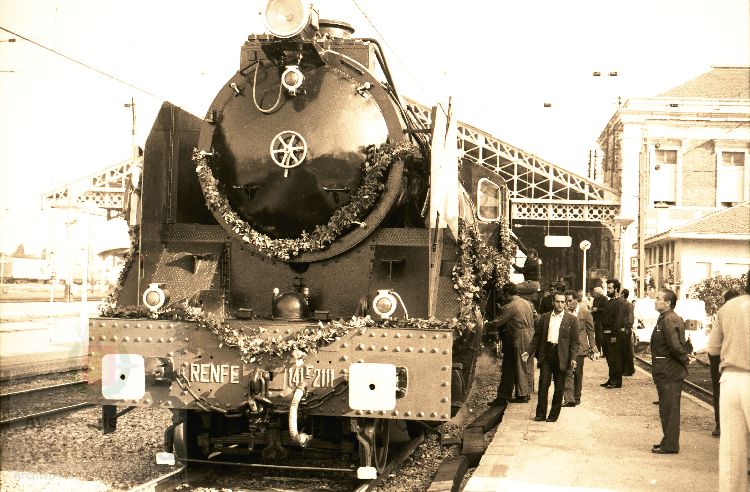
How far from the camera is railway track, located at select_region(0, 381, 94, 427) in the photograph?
888cm

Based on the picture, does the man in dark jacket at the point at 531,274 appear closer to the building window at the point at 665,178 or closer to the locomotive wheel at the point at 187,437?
the locomotive wheel at the point at 187,437

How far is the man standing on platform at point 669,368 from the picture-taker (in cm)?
729

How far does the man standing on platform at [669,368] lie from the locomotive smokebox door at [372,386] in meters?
3.06

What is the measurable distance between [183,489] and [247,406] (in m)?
0.99

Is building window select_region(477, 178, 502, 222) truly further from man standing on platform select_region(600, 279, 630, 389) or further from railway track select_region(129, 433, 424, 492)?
man standing on platform select_region(600, 279, 630, 389)

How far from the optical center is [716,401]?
8.45 m

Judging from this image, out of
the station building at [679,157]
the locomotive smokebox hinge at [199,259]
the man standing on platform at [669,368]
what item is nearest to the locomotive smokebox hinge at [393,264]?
the locomotive smokebox hinge at [199,259]

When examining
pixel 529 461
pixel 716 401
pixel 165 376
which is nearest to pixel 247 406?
pixel 165 376

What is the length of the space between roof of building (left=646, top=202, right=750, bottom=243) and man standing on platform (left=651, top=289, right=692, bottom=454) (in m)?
22.8

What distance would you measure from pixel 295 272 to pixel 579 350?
163 inches

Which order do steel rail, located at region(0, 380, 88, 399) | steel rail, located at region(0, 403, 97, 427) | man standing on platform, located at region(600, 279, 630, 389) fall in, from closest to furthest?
steel rail, located at region(0, 403, 97, 427), steel rail, located at region(0, 380, 88, 399), man standing on platform, located at region(600, 279, 630, 389)

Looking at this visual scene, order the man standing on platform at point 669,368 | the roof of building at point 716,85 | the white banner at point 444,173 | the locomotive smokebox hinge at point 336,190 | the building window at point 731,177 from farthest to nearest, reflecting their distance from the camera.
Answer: the building window at point 731,177
the roof of building at point 716,85
the man standing on platform at point 669,368
the locomotive smokebox hinge at point 336,190
the white banner at point 444,173

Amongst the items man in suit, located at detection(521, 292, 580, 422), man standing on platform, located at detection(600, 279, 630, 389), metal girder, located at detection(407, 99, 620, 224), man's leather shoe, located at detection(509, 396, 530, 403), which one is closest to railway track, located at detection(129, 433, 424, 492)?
man in suit, located at detection(521, 292, 580, 422)

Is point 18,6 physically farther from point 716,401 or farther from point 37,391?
point 716,401
